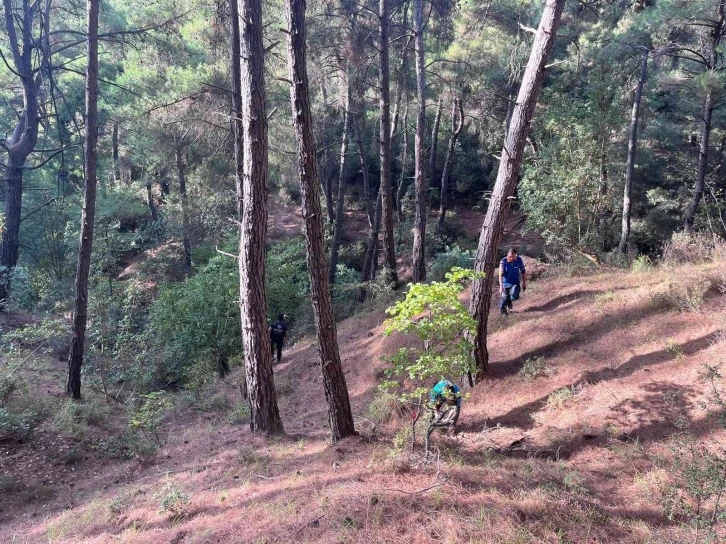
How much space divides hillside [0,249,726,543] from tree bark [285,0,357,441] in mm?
600

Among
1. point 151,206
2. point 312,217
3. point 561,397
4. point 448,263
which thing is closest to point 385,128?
point 448,263

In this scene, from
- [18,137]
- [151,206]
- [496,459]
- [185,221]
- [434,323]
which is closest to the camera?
[434,323]

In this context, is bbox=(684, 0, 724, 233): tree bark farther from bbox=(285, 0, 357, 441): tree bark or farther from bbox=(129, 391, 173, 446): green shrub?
bbox=(129, 391, 173, 446): green shrub

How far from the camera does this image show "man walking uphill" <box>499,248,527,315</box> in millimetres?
9383

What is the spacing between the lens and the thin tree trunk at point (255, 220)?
6.60 meters

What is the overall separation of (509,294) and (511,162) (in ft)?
10.9

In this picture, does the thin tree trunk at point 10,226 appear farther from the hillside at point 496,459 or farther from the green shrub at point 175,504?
the green shrub at point 175,504

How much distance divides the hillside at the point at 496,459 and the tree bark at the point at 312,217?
60cm

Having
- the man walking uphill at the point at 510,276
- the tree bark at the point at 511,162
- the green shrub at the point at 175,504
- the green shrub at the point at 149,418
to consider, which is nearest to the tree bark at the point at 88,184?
the green shrub at the point at 149,418

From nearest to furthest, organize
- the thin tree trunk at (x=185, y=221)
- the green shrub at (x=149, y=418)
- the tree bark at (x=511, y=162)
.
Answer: the tree bark at (x=511, y=162) < the green shrub at (x=149, y=418) < the thin tree trunk at (x=185, y=221)

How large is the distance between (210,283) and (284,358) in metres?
3.11

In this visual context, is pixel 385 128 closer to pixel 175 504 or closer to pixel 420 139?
pixel 420 139

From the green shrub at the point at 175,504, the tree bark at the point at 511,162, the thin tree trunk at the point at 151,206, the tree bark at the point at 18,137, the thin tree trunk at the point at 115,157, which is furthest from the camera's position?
the thin tree trunk at the point at 151,206

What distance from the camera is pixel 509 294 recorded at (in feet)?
31.8
